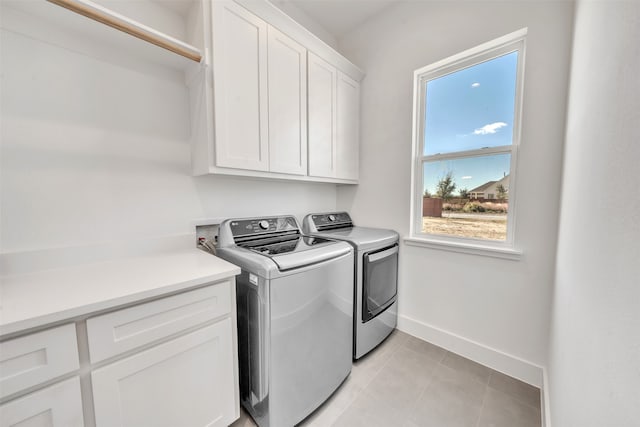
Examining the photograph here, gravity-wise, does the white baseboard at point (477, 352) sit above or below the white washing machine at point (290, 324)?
below

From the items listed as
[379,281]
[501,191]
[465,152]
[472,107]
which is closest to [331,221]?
[379,281]

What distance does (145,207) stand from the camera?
1.39 metres

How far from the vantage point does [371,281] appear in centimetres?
173

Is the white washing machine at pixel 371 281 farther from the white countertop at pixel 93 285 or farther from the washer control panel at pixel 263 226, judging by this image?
the white countertop at pixel 93 285

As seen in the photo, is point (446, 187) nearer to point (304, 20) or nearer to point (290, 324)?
point (290, 324)

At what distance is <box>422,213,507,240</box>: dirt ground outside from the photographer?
1.67 meters

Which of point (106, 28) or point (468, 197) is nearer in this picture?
point (106, 28)

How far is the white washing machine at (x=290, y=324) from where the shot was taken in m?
1.11

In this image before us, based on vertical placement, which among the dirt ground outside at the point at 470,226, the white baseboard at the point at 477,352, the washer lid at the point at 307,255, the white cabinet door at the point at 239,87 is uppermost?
the white cabinet door at the point at 239,87

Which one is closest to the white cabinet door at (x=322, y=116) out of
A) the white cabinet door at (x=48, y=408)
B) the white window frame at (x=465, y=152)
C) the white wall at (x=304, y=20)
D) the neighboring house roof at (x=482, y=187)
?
the white wall at (x=304, y=20)

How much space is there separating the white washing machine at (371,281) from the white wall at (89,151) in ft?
3.31

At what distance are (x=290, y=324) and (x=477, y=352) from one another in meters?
1.53

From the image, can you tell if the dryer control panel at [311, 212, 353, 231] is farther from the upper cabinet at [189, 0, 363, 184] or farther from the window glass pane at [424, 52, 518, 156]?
the window glass pane at [424, 52, 518, 156]

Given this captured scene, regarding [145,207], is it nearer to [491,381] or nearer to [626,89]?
[626,89]
